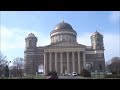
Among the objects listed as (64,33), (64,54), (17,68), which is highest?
(64,33)

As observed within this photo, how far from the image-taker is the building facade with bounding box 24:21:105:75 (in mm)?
71125

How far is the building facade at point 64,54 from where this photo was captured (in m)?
71.1

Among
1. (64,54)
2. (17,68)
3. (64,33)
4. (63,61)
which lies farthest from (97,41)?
(17,68)

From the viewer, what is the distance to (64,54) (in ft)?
239

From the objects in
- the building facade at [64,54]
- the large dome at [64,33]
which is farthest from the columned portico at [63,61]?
the large dome at [64,33]

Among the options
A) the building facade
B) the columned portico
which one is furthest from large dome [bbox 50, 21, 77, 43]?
the columned portico

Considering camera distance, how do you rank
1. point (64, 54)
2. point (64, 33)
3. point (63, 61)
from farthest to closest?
point (64, 33), point (63, 61), point (64, 54)

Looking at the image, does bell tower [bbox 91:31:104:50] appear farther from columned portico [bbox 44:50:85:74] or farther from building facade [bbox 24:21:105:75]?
columned portico [bbox 44:50:85:74]

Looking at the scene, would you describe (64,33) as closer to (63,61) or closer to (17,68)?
(63,61)

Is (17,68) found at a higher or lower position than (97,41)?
lower

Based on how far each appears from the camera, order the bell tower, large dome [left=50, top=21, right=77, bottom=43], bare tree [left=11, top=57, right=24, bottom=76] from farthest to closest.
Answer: large dome [left=50, top=21, right=77, bottom=43] → the bell tower → bare tree [left=11, top=57, right=24, bottom=76]
